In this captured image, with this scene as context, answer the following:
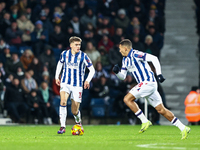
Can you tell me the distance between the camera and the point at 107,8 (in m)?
20.5

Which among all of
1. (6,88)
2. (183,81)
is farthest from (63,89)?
(183,81)

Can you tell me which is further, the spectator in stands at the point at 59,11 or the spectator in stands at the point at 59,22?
the spectator in stands at the point at 59,11

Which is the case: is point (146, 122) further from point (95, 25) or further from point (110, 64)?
point (95, 25)

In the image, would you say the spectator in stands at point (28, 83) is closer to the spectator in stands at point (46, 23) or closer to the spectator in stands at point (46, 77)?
the spectator in stands at point (46, 77)

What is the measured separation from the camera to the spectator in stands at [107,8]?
66.6 ft

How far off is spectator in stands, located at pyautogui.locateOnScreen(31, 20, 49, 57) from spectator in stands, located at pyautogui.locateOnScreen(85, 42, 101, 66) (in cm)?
164

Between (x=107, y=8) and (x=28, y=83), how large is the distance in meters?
6.05

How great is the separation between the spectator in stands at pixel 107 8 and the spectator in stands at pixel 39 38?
10.2ft

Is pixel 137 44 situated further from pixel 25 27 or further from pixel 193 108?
pixel 25 27

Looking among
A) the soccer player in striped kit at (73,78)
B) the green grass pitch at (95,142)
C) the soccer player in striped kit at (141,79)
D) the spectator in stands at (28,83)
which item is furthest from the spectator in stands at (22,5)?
the soccer player in striped kit at (141,79)

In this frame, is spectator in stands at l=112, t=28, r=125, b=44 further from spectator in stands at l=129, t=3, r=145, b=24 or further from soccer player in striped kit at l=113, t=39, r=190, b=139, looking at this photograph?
soccer player in striped kit at l=113, t=39, r=190, b=139

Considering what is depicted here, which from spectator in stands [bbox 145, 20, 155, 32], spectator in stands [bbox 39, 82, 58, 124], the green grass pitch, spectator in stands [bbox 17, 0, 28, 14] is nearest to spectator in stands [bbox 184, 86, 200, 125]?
spectator in stands [bbox 39, 82, 58, 124]

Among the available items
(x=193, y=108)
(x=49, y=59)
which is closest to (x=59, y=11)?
(x=49, y=59)

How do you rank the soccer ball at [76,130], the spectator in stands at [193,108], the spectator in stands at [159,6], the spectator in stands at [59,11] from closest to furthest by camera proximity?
the soccer ball at [76,130] → the spectator in stands at [193,108] → the spectator in stands at [59,11] → the spectator in stands at [159,6]
